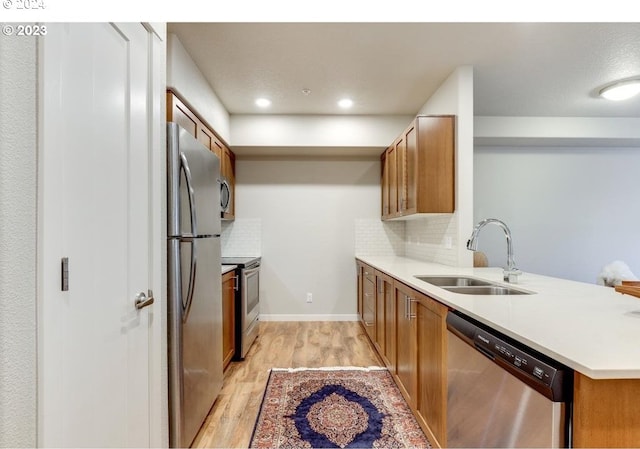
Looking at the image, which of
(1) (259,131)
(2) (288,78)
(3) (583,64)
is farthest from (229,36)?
(3) (583,64)

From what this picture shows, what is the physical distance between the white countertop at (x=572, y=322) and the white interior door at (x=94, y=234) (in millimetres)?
1339

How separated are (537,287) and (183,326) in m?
1.96

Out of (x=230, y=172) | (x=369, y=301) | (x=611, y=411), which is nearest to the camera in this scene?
(x=611, y=411)

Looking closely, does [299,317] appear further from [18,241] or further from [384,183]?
[18,241]

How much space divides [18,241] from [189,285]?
0.92 metres

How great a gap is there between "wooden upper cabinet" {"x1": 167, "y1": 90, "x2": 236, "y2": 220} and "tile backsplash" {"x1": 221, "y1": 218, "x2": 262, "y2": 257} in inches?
7.6

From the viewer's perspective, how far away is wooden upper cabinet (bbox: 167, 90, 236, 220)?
7.38 feet

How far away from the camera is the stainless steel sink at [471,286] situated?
1.79 metres

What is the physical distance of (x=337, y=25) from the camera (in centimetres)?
209

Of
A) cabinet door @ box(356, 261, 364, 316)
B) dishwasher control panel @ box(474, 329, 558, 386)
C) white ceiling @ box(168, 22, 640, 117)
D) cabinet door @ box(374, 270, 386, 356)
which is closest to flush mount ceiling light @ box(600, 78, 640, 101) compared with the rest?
white ceiling @ box(168, 22, 640, 117)

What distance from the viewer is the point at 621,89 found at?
9.72 feet

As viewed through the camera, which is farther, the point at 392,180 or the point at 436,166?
the point at 392,180

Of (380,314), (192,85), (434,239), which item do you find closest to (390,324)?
(380,314)

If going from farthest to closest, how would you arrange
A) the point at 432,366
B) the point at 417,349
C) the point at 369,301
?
the point at 369,301, the point at 417,349, the point at 432,366
